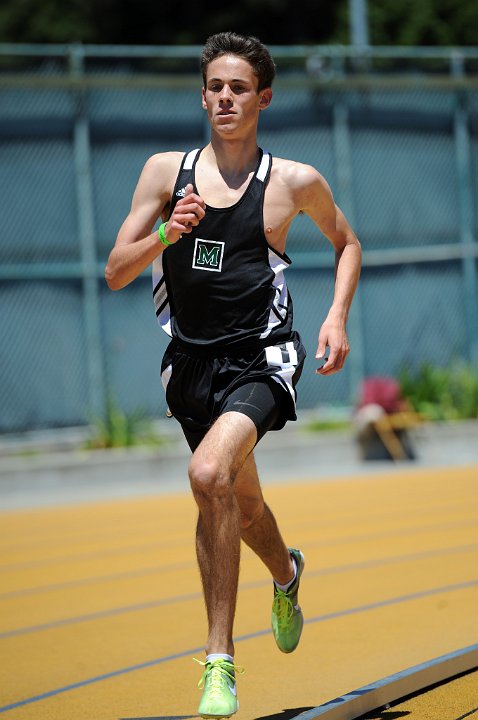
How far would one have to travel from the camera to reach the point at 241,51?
505cm

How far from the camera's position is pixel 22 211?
16219 mm

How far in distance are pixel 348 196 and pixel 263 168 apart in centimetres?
1260

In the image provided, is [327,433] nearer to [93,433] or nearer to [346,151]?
[93,433]

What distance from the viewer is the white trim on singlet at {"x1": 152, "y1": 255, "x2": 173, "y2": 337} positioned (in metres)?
5.16

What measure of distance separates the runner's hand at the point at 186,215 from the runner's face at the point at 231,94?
557 millimetres

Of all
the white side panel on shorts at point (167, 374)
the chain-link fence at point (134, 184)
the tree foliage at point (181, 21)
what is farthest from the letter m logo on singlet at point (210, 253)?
the tree foliage at point (181, 21)

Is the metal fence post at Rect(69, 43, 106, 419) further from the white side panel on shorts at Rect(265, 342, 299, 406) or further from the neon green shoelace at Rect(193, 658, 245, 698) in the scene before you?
the neon green shoelace at Rect(193, 658, 245, 698)

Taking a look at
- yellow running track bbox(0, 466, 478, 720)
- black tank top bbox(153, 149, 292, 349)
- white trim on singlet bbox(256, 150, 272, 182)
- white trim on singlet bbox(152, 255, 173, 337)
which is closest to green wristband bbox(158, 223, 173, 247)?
black tank top bbox(153, 149, 292, 349)

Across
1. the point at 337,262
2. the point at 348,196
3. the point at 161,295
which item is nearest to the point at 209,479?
the point at 161,295

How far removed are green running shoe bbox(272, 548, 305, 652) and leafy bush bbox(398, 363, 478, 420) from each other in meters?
11.5

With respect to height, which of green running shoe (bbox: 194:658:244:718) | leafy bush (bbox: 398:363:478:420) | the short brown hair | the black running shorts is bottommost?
green running shoe (bbox: 194:658:244:718)

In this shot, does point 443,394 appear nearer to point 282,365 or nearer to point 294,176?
point 294,176

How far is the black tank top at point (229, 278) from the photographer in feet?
16.3

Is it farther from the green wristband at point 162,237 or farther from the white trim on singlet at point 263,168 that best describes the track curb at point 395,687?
the white trim on singlet at point 263,168
